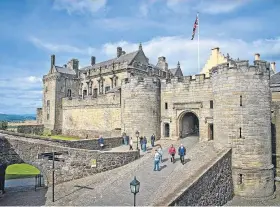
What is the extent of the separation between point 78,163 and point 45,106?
2693cm

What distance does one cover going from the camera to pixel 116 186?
547 inches

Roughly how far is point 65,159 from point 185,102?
10652mm

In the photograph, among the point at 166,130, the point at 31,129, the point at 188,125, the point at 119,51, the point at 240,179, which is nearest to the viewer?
the point at 240,179

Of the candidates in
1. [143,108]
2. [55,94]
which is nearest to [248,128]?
[143,108]

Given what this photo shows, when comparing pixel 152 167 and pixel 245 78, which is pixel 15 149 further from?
pixel 245 78

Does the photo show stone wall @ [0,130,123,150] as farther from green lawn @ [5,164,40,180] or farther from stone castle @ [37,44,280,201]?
green lawn @ [5,164,40,180]

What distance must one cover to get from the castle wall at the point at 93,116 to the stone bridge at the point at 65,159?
8989 millimetres

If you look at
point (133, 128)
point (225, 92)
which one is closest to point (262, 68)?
point (225, 92)

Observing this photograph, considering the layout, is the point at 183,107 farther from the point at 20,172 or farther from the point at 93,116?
→ the point at 20,172

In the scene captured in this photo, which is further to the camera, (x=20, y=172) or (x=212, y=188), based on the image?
(x=20, y=172)

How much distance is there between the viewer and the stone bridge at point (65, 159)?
16562mm

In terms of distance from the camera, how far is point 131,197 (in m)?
12.4

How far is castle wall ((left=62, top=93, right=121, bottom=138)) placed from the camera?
28.7 m

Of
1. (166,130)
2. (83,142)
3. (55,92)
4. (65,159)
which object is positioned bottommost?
(65,159)
